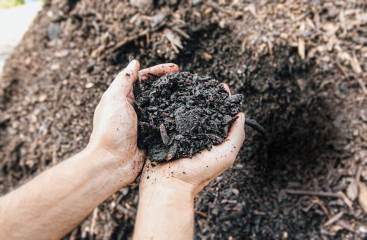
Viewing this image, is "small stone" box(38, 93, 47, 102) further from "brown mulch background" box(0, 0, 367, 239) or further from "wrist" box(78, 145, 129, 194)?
"wrist" box(78, 145, 129, 194)

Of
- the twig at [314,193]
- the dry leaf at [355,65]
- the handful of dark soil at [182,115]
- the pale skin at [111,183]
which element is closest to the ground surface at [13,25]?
the pale skin at [111,183]

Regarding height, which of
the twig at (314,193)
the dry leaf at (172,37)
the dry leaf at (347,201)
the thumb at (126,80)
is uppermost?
the dry leaf at (172,37)

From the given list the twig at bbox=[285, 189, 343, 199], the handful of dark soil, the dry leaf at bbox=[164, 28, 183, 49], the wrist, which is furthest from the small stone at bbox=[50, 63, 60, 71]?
the twig at bbox=[285, 189, 343, 199]

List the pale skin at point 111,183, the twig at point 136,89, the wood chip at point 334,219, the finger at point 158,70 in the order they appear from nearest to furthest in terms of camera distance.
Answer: the pale skin at point 111,183
the twig at point 136,89
the finger at point 158,70
the wood chip at point 334,219

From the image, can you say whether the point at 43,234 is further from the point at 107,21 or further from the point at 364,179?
the point at 364,179

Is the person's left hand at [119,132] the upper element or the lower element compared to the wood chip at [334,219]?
upper

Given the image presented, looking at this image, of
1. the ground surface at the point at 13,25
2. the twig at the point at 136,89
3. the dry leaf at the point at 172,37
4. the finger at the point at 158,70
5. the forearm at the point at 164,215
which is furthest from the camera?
the ground surface at the point at 13,25

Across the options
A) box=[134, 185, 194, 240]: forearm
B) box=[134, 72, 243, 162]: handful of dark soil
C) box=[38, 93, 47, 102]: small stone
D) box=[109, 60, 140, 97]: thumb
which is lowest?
box=[134, 185, 194, 240]: forearm

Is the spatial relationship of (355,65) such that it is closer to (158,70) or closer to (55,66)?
(158,70)

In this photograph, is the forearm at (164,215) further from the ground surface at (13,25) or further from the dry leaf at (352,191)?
the ground surface at (13,25)
